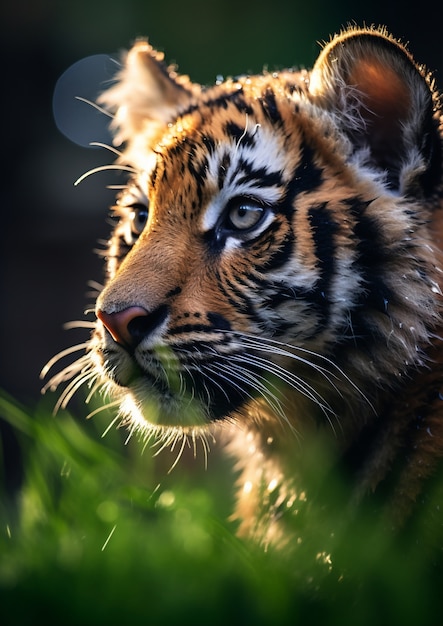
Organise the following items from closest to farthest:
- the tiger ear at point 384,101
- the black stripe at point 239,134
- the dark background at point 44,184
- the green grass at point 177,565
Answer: the green grass at point 177,565 → the tiger ear at point 384,101 → the black stripe at point 239,134 → the dark background at point 44,184

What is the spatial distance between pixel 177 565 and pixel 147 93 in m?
1.62

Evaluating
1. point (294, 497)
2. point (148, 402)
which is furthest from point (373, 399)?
point (148, 402)

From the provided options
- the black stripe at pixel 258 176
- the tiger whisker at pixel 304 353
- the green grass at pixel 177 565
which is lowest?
the green grass at pixel 177 565

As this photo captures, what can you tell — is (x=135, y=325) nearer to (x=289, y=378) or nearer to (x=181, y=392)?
(x=181, y=392)

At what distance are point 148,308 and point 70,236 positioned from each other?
11.5 feet

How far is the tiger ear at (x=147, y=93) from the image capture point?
8.36 feet

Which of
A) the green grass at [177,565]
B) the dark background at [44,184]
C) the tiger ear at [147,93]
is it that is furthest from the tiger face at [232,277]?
the dark background at [44,184]

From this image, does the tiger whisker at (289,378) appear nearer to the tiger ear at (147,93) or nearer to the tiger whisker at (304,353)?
the tiger whisker at (304,353)

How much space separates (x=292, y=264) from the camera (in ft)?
6.17

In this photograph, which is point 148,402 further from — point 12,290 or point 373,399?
point 12,290

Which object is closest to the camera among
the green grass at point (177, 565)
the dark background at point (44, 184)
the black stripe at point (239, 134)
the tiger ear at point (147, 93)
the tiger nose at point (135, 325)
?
the green grass at point (177, 565)

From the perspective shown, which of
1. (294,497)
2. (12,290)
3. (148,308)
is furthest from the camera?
(12,290)

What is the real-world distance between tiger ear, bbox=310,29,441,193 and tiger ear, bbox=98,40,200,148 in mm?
608

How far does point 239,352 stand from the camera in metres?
1.82
